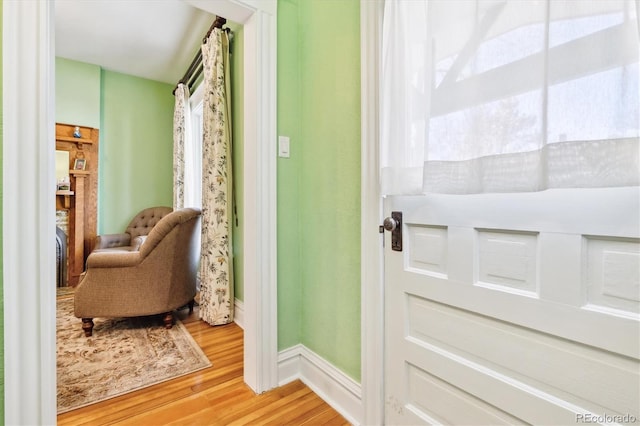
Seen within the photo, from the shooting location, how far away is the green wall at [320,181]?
4.44 ft

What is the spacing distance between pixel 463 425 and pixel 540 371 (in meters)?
0.34

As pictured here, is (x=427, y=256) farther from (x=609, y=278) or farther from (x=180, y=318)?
(x=180, y=318)

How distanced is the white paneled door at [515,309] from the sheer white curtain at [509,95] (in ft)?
0.31

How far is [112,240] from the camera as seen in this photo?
12.0ft

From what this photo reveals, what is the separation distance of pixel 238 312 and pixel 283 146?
5.18ft

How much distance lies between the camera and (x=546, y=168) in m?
0.70

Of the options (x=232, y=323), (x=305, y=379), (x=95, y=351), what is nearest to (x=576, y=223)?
(x=305, y=379)

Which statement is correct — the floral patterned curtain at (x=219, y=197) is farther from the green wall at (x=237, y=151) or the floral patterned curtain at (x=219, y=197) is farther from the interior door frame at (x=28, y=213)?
the interior door frame at (x=28, y=213)

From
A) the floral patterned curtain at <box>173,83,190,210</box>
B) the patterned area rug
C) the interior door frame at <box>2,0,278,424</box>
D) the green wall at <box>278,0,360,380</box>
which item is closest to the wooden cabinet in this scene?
the floral patterned curtain at <box>173,83,190,210</box>

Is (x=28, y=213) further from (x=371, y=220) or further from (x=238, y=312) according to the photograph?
(x=238, y=312)

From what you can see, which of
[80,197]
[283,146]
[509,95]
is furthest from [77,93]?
[509,95]

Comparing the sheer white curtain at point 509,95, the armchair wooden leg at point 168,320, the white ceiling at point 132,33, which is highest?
the white ceiling at point 132,33

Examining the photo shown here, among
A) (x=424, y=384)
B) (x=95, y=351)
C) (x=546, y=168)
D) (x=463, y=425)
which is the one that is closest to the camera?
(x=546, y=168)

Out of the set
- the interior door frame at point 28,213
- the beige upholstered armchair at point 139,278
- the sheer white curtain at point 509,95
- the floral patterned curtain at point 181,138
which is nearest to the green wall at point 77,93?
the floral patterned curtain at point 181,138
